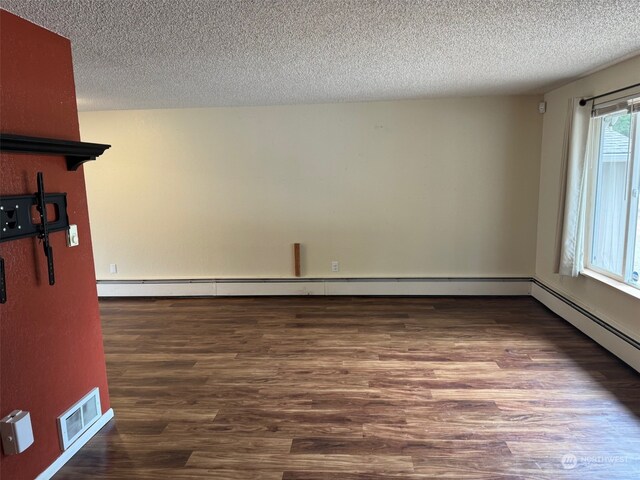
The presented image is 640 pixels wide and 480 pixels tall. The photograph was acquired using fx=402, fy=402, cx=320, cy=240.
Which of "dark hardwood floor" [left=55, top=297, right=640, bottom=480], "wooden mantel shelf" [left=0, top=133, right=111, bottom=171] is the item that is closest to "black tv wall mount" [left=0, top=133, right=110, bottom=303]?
"wooden mantel shelf" [left=0, top=133, right=111, bottom=171]

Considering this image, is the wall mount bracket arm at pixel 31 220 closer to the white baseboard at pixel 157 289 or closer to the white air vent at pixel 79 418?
the white air vent at pixel 79 418

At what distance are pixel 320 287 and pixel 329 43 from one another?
298cm

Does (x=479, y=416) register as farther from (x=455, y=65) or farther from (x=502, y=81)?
(x=502, y=81)

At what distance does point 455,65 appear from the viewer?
3.04 m

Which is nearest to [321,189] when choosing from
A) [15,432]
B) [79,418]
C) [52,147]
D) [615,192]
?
[615,192]

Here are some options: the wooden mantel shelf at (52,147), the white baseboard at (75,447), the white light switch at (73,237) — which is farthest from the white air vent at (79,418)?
the wooden mantel shelf at (52,147)

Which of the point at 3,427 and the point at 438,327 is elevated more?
the point at 3,427

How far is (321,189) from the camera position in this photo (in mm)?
4727

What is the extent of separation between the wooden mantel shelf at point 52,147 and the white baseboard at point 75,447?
145cm

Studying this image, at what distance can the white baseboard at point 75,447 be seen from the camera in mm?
1962

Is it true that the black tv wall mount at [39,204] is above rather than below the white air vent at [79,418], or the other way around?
above

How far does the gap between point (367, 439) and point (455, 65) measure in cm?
266

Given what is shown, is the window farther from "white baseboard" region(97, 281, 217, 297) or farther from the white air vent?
"white baseboard" region(97, 281, 217, 297)

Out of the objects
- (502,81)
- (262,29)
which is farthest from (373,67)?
(502,81)
